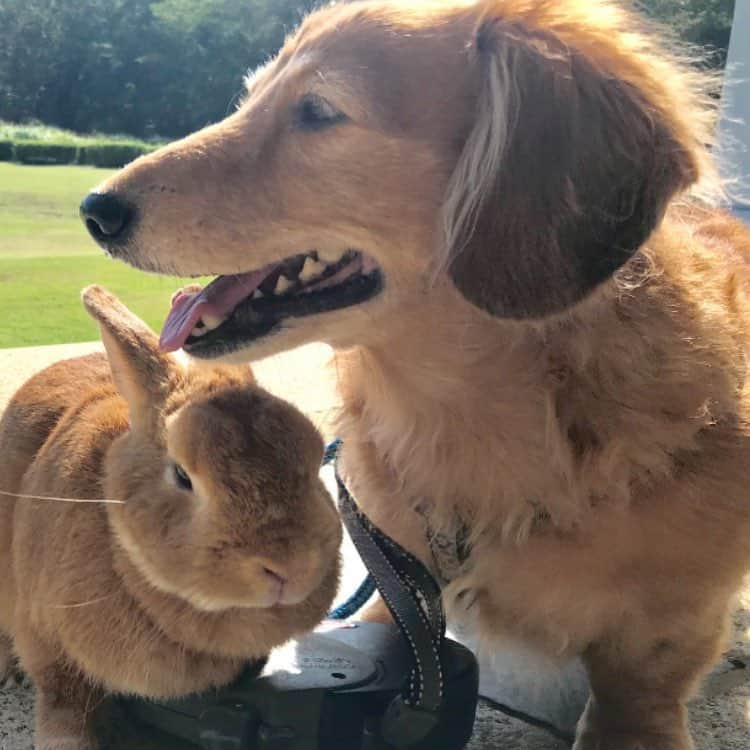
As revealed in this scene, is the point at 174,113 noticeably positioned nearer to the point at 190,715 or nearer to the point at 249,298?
the point at 249,298

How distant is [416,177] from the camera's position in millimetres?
1444

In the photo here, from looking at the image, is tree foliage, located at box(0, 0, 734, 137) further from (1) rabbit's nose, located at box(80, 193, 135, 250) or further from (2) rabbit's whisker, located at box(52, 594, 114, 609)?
(2) rabbit's whisker, located at box(52, 594, 114, 609)

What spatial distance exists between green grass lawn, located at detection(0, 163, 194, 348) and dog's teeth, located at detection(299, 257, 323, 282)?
120 inches

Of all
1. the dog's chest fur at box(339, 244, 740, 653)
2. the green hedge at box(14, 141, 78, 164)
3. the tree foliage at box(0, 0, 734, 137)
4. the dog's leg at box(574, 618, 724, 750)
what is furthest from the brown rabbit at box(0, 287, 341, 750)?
the green hedge at box(14, 141, 78, 164)

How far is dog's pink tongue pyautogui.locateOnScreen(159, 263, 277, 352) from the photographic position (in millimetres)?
1472

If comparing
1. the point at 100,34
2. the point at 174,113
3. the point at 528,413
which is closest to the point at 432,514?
the point at 528,413

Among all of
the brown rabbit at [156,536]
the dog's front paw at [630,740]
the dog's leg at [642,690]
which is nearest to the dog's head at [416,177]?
the brown rabbit at [156,536]

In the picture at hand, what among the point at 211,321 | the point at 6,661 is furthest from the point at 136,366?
the point at 6,661

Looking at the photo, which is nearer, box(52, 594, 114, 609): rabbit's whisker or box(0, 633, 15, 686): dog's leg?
box(52, 594, 114, 609): rabbit's whisker

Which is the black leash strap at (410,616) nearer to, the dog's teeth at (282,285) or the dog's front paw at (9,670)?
the dog's teeth at (282,285)

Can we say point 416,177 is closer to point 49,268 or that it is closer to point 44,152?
point 44,152

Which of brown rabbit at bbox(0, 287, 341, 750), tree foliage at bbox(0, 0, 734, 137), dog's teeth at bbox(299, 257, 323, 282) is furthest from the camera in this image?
tree foliage at bbox(0, 0, 734, 137)

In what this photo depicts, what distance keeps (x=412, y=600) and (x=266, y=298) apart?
1.87 ft

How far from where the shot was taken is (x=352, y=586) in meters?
2.24
